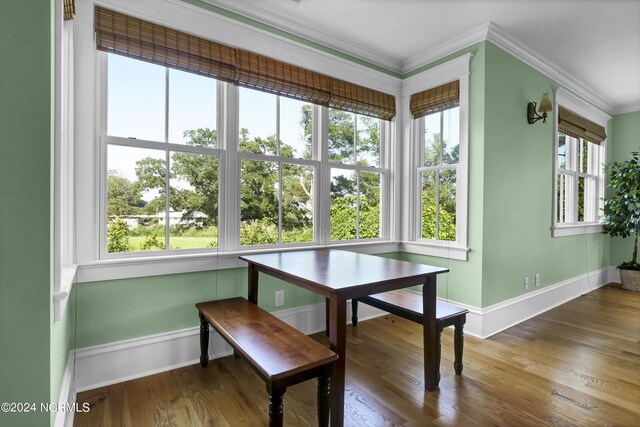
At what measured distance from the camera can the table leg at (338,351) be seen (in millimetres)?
1549

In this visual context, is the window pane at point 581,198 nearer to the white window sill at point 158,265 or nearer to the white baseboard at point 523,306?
the white baseboard at point 523,306

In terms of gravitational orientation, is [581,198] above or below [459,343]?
above

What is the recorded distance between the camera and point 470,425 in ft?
5.63

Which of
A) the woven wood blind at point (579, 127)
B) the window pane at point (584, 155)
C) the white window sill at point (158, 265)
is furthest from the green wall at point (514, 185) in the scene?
the white window sill at point (158, 265)

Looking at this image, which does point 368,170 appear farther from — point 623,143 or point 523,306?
point 623,143

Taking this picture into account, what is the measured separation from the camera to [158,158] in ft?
7.59

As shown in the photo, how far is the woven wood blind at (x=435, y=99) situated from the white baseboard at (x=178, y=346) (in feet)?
6.34

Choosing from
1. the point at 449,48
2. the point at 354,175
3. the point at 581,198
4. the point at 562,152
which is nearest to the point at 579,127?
the point at 562,152

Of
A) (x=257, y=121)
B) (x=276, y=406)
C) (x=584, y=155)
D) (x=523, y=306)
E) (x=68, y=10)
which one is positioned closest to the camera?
(x=276, y=406)

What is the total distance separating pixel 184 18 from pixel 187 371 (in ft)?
7.94

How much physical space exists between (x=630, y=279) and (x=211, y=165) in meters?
5.61

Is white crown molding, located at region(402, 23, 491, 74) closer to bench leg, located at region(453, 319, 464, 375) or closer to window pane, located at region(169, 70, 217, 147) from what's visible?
window pane, located at region(169, 70, 217, 147)

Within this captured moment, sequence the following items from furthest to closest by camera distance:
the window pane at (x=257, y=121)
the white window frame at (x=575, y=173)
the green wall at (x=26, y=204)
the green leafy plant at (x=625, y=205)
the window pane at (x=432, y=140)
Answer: the green leafy plant at (x=625, y=205)
the white window frame at (x=575, y=173)
the window pane at (x=432, y=140)
the window pane at (x=257, y=121)
the green wall at (x=26, y=204)

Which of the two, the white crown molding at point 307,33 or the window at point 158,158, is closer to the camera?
the window at point 158,158
